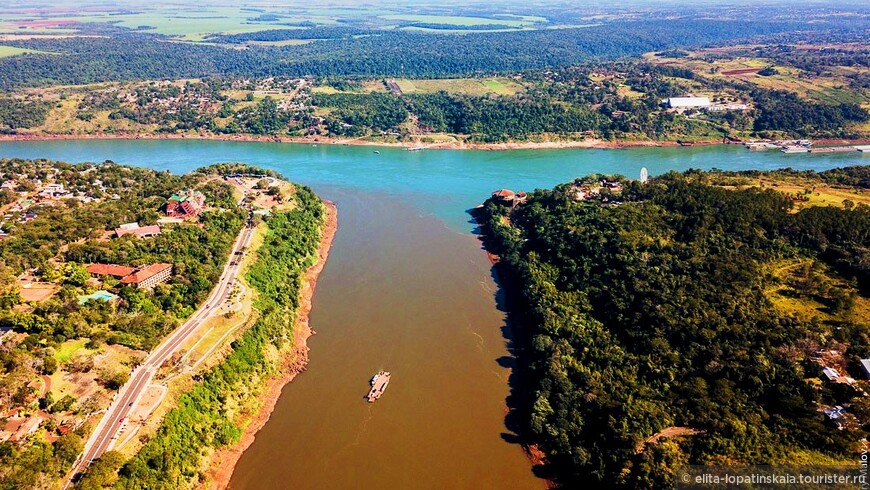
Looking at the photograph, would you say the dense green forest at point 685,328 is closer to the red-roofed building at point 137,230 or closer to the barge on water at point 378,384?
the barge on water at point 378,384

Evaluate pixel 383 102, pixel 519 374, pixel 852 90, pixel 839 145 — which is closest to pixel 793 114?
pixel 839 145

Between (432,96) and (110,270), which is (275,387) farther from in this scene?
(432,96)

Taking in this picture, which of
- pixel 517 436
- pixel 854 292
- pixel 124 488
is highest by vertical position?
pixel 854 292

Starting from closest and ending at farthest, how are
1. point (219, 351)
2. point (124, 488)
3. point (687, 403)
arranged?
point (124, 488) → point (687, 403) → point (219, 351)

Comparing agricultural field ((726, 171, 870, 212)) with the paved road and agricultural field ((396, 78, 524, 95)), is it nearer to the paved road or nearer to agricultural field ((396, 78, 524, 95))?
the paved road

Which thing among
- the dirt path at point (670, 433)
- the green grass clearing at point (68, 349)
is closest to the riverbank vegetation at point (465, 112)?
the green grass clearing at point (68, 349)

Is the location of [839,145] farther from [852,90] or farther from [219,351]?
[219,351]
